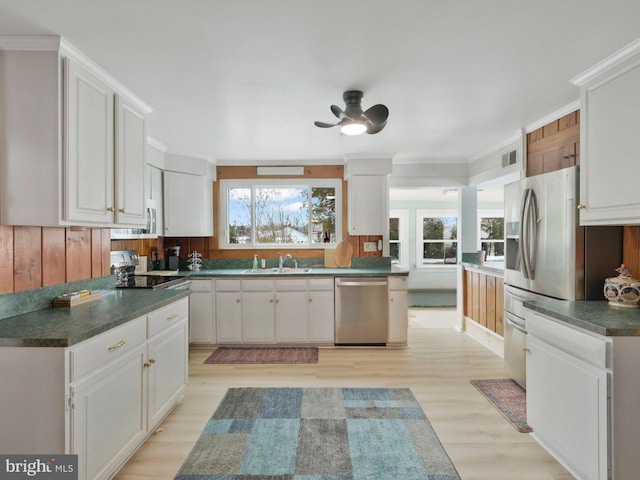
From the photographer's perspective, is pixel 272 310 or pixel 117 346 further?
pixel 272 310

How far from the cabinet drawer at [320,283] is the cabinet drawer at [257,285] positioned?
1.62 ft

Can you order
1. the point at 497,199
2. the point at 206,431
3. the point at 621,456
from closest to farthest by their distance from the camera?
the point at 621,456 → the point at 206,431 → the point at 497,199

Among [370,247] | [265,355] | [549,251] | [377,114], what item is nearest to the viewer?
[377,114]

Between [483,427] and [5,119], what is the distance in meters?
3.48

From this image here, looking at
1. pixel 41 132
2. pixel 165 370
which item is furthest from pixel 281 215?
pixel 41 132

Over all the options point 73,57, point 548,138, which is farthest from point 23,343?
point 548,138

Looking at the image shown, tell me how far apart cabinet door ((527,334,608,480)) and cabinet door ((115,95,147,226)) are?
2.86 m

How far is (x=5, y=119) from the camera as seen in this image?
1.86 meters

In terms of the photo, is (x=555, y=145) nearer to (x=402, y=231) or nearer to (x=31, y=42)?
(x=31, y=42)

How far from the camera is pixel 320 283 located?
167 inches

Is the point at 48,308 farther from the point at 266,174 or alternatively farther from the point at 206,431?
the point at 266,174

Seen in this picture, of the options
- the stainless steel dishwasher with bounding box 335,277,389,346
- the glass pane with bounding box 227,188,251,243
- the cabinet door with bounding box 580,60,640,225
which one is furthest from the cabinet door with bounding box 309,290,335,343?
the cabinet door with bounding box 580,60,640,225

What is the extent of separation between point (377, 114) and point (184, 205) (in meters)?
2.92

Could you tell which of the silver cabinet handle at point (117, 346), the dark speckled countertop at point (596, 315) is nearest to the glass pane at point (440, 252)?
the dark speckled countertop at point (596, 315)
